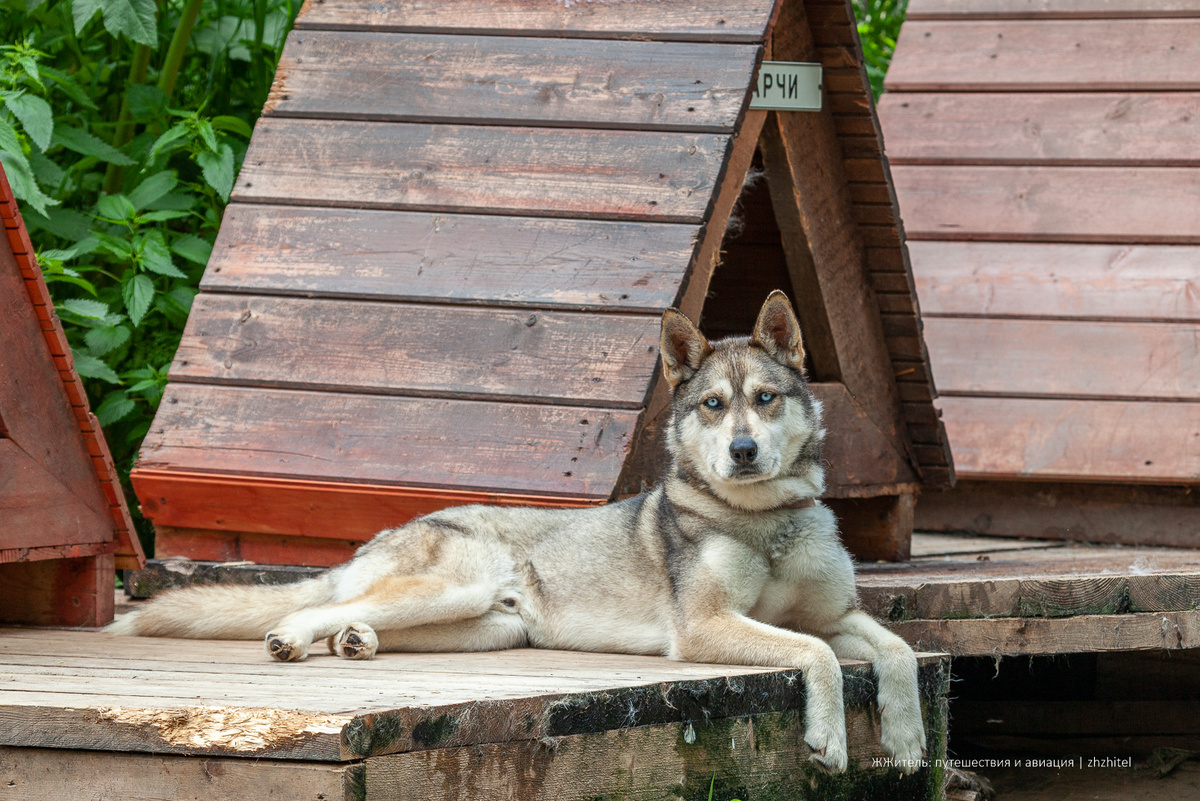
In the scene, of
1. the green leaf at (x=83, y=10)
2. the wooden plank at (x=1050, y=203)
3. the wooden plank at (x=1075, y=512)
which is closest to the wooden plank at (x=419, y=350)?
the green leaf at (x=83, y=10)

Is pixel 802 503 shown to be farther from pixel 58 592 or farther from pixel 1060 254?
pixel 1060 254

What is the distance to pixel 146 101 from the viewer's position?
579 cm

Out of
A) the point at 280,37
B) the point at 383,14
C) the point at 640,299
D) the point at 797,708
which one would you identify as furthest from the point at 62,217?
the point at 797,708

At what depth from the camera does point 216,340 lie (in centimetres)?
441

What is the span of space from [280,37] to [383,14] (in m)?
1.49

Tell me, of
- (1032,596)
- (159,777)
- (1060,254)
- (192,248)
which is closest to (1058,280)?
(1060,254)

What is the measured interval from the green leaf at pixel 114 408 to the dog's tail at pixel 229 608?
5.43ft

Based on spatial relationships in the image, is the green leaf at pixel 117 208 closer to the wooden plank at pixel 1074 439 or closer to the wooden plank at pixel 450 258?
the wooden plank at pixel 450 258

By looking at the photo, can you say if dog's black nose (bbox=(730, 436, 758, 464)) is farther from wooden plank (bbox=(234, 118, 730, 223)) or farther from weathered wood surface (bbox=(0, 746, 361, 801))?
weathered wood surface (bbox=(0, 746, 361, 801))

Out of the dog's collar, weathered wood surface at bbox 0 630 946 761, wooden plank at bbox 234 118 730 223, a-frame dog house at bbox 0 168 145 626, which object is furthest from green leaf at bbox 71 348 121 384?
the dog's collar

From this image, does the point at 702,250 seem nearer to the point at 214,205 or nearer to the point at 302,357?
the point at 302,357

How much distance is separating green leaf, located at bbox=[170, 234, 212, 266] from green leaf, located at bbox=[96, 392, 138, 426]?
63 cm

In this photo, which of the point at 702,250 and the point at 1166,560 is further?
the point at 1166,560

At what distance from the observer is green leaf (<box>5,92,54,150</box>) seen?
4.74m
